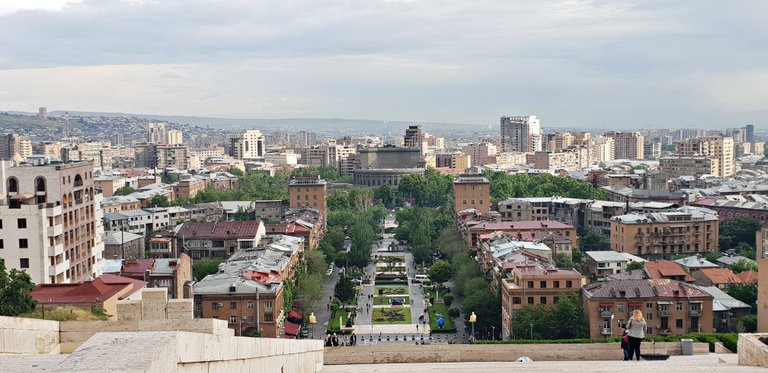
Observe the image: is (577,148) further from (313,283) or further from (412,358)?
(412,358)

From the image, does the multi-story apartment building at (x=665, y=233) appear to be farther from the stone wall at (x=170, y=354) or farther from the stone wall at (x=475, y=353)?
the stone wall at (x=170, y=354)

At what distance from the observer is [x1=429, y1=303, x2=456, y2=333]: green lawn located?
4804 centimetres

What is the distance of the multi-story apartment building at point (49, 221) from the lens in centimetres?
3406

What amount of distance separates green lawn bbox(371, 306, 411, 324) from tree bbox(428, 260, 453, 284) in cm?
563

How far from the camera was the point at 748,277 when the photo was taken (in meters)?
52.8

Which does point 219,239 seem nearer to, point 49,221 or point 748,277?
point 49,221

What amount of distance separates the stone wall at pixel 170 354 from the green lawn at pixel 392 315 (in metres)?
39.2

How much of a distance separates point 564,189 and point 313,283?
208 ft

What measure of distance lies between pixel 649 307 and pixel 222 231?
3172cm

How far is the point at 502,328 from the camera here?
1796 inches

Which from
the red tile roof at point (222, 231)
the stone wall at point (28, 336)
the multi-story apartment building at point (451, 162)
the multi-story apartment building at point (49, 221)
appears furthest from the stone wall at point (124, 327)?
the multi-story apartment building at point (451, 162)

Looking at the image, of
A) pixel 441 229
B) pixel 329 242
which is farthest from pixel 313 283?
pixel 441 229

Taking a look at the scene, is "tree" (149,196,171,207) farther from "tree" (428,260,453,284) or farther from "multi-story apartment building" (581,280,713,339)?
"multi-story apartment building" (581,280,713,339)

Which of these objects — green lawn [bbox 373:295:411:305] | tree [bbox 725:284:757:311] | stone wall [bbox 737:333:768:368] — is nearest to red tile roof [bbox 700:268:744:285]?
tree [bbox 725:284:757:311]
